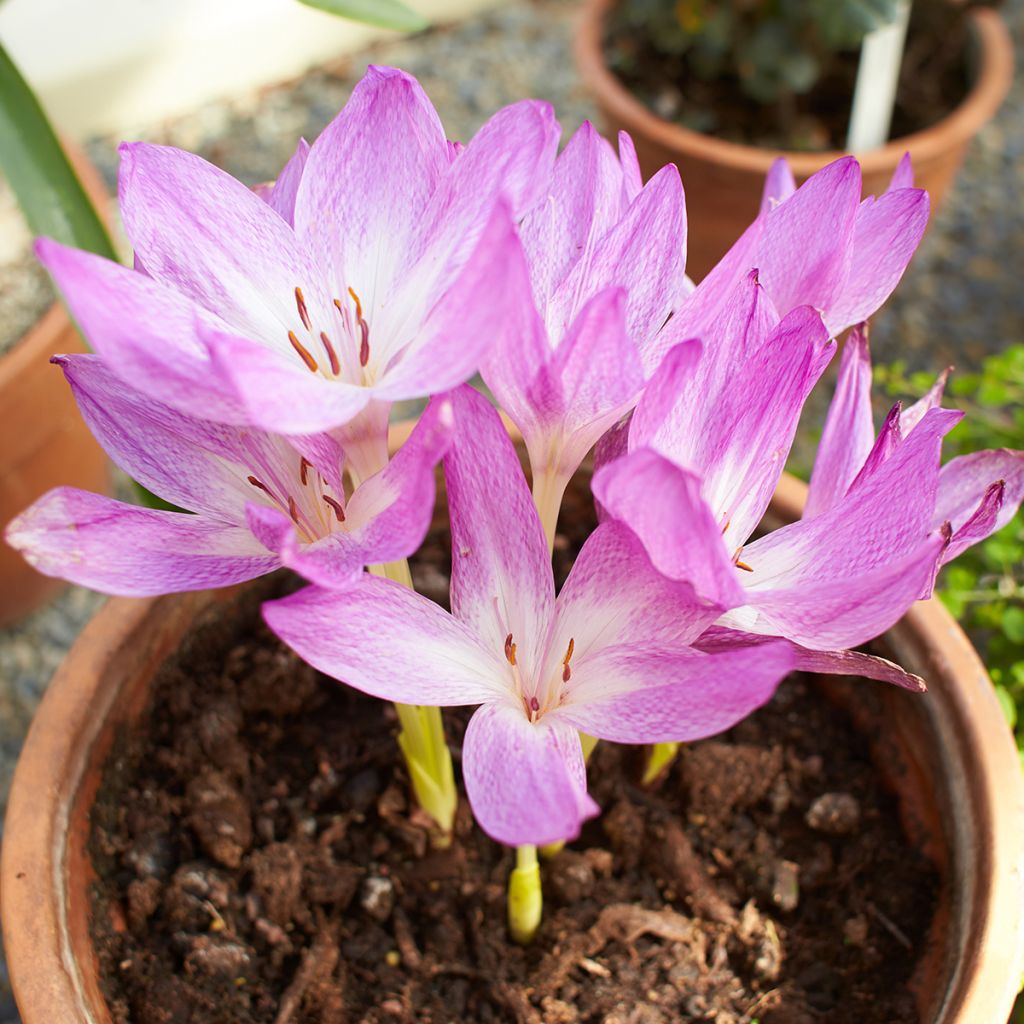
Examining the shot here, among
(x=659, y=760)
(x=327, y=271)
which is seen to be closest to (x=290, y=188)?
(x=327, y=271)

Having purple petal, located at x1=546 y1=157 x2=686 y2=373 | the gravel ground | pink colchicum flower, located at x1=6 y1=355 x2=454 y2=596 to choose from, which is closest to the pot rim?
the gravel ground

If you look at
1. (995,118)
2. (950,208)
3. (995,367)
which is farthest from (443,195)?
(995,118)

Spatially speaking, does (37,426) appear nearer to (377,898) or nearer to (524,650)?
(377,898)

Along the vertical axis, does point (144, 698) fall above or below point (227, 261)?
below

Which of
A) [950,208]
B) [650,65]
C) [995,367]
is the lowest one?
[950,208]

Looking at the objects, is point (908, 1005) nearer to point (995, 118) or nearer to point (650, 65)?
point (650, 65)
